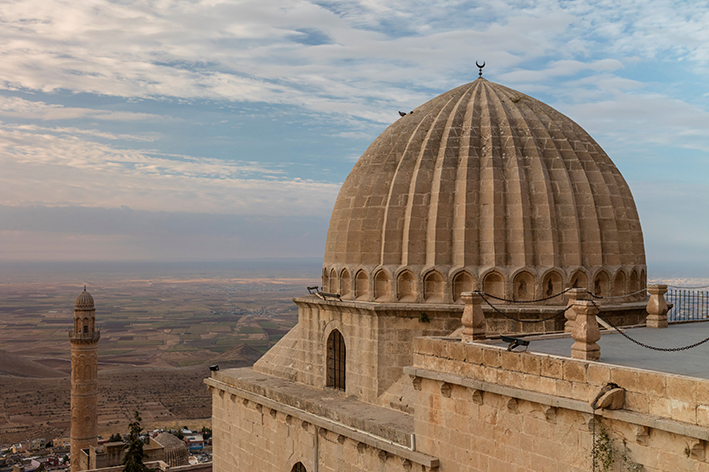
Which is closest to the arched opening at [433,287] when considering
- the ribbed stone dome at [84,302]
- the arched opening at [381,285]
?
the arched opening at [381,285]

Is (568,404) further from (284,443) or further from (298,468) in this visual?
(284,443)

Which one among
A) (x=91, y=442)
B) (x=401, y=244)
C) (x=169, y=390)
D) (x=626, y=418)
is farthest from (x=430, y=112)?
(x=169, y=390)

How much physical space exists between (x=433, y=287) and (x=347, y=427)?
3419 mm

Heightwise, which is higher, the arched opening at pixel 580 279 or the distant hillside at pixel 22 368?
the arched opening at pixel 580 279

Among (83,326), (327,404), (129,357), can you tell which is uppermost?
(327,404)

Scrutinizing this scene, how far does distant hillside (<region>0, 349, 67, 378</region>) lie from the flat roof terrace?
86845 mm

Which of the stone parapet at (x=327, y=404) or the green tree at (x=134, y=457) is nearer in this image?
the stone parapet at (x=327, y=404)

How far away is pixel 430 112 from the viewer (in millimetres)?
15086

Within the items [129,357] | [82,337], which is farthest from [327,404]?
[129,357]

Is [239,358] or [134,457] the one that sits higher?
[134,457]

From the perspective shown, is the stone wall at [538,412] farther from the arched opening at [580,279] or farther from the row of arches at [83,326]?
the row of arches at [83,326]

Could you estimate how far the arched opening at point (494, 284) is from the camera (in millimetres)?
12617

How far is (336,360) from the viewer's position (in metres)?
14.3

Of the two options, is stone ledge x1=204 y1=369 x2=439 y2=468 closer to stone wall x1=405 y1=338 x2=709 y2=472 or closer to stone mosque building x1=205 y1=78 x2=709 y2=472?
stone mosque building x1=205 y1=78 x2=709 y2=472
